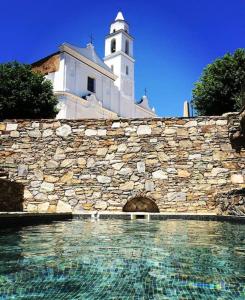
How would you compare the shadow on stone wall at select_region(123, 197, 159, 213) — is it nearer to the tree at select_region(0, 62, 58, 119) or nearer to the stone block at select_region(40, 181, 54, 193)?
the stone block at select_region(40, 181, 54, 193)

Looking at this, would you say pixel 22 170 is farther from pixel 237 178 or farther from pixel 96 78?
pixel 96 78

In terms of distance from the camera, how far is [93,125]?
8.53 m

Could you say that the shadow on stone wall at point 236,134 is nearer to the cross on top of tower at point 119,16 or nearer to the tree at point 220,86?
the tree at point 220,86

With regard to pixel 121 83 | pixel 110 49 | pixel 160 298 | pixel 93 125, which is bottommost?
pixel 160 298

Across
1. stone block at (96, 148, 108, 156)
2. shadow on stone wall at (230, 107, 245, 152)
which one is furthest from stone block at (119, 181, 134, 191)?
shadow on stone wall at (230, 107, 245, 152)

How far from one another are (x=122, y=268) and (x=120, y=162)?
5958 mm

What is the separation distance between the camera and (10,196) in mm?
6082

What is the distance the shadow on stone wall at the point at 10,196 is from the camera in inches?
229

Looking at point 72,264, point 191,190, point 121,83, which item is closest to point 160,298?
point 72,264

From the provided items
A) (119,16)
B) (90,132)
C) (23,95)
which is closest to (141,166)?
(90,132)

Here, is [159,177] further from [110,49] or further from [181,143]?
[110,49]

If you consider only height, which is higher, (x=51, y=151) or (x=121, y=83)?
(x=121, y=83)

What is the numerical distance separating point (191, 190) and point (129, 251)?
17.0 ft

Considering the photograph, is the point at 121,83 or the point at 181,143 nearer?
the point at 181,143
